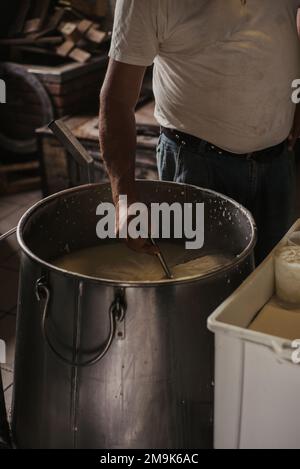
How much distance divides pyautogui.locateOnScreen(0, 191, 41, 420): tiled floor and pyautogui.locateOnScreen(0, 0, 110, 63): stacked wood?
1.04 m

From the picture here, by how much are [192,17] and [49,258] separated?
0.85 m

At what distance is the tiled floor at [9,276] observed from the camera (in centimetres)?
258

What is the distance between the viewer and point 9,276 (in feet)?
10.7

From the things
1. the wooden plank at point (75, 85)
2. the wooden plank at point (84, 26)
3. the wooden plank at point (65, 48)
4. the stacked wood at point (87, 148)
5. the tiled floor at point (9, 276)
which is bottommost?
the tiled floor at point (9, 276)

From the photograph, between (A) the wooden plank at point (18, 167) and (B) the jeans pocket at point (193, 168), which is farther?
(A) the wooden plank at point (18, 167)

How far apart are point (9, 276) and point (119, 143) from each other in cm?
171

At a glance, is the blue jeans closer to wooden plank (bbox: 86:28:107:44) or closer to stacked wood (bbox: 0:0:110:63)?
stacked wood (bbox: 0:0:110:63)

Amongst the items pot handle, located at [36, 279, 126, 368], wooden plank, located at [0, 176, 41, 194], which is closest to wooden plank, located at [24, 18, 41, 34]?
wooden plank, located at [0, 176, 41, 194]

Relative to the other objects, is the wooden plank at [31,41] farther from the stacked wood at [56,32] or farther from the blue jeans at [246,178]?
the blue jeans at [246,178]

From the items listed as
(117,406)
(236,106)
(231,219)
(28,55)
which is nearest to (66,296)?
(117,406)

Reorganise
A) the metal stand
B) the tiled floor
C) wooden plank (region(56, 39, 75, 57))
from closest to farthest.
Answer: the metal stand, the tiled floor, wooden plank (region(56, 39, 75, 57))

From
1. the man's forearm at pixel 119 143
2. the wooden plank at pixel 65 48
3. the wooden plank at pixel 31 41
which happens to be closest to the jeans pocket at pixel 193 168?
the man's forearm at pixel 119 143

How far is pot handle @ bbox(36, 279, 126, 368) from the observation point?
144cm
